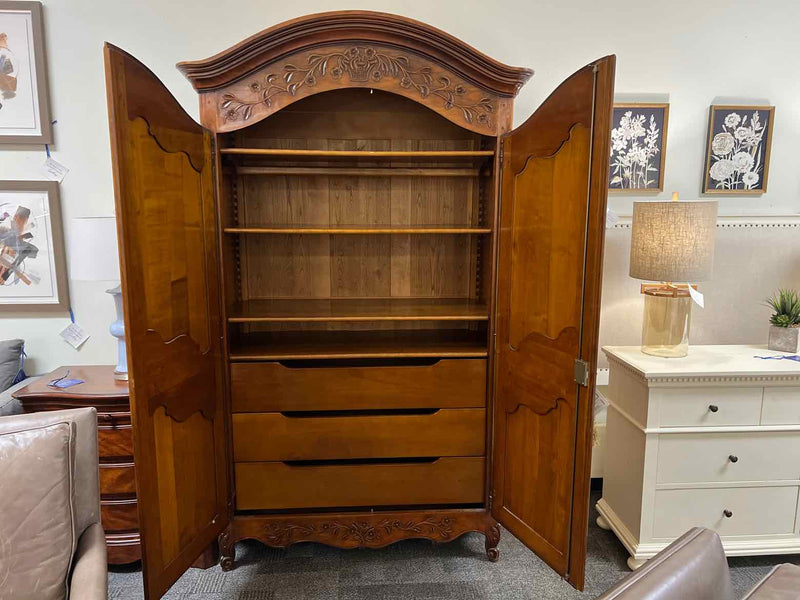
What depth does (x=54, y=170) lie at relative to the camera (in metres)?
2.05

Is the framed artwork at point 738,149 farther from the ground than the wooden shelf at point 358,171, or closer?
farther from the ground

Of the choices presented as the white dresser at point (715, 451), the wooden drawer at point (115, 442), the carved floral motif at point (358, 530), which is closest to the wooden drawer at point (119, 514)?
the wooden drawer at point (115, 442)

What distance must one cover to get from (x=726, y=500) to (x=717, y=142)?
1.48 m

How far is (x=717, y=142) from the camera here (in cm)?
221

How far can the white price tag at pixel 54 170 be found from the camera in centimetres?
205

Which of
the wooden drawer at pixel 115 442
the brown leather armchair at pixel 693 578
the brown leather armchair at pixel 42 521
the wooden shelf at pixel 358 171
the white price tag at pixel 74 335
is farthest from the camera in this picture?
the white price tag at pixel 74 335

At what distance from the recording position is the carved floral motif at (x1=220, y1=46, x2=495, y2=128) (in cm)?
165

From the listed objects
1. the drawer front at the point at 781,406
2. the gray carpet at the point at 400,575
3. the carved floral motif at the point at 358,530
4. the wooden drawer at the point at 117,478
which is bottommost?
the gray carpet at the point at 400,575

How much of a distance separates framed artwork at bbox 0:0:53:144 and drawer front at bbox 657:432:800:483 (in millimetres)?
2704

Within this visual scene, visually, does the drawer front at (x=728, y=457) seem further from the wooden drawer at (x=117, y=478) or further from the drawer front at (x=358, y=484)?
the wooden drawer at (x=117, y=478)

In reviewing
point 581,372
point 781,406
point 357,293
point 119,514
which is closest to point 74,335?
point 119,514

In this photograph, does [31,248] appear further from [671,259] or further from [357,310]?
[671,259]

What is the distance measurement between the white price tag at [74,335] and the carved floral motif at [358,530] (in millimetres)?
1145

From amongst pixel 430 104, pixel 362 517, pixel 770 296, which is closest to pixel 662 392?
pixel 770 296
